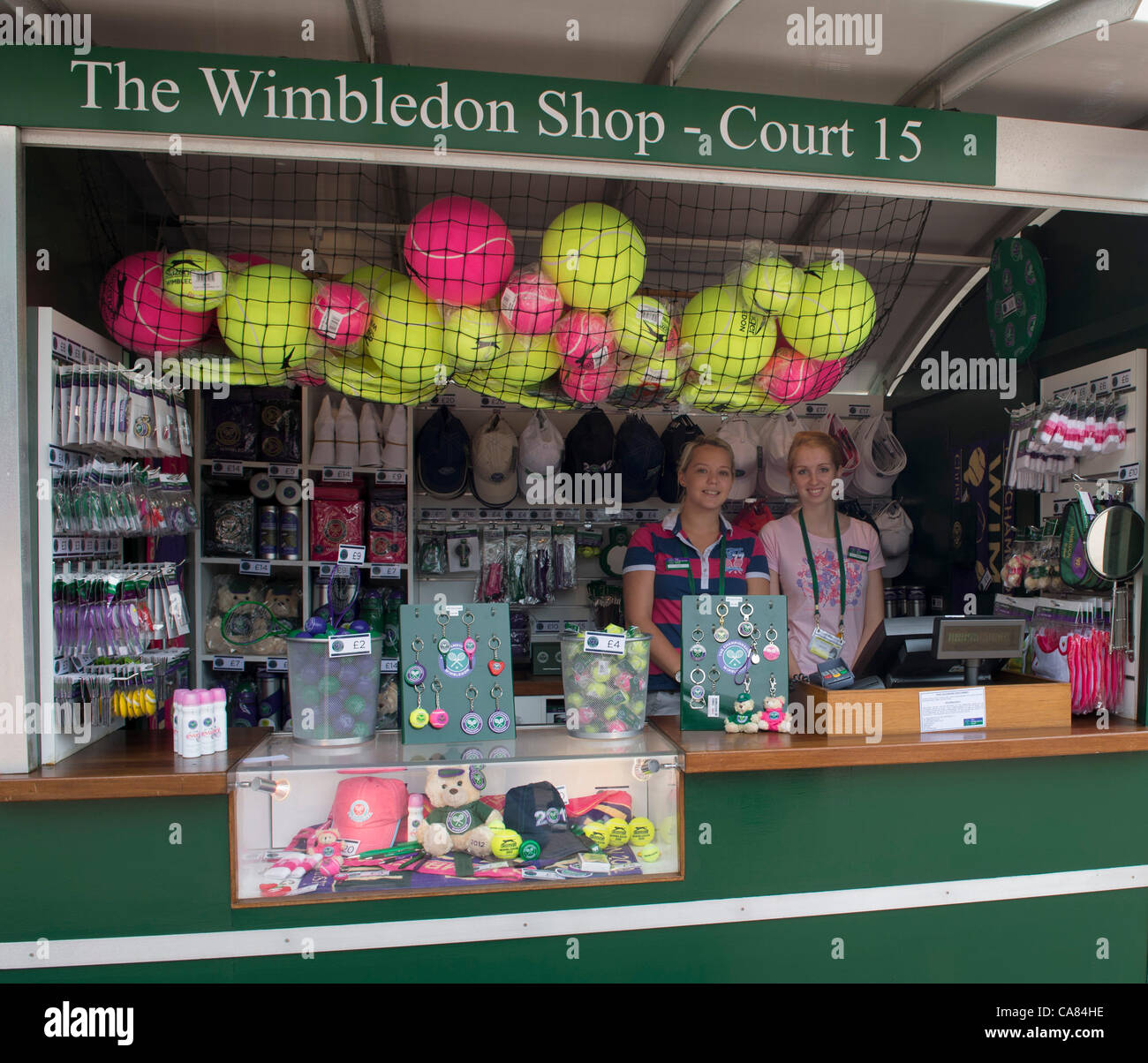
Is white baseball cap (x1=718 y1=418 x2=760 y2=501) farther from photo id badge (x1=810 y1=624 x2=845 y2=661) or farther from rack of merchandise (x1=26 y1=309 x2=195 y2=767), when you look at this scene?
rack of merchandise (x1=26 y1=309 x2=195 y2=767)

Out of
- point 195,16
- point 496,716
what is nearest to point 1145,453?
point 496,716

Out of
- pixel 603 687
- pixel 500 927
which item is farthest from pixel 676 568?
pixel 500 927

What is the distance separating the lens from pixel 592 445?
13.8 ft

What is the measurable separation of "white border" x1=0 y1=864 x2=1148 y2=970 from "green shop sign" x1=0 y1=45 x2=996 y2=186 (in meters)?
2.02

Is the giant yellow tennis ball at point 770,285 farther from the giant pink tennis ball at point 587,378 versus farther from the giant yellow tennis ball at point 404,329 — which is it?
the giant yellow tennis ball at point 404,329

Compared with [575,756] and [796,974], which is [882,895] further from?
[575,756]

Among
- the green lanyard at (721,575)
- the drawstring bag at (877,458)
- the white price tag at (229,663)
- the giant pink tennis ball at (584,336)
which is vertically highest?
the giant pink tennis ball at (584,336)

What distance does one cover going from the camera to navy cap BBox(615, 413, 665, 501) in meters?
4.22

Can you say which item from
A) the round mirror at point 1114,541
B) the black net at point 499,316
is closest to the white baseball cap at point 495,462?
the black net at point 499,316

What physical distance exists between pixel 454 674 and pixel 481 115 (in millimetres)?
1510

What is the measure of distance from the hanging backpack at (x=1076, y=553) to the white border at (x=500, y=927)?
0.94 m

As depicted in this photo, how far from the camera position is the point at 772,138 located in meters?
2.33

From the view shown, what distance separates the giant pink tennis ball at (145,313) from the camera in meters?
2.35

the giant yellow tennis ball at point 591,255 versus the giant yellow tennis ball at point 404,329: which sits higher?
the giant yellow tennis ball at point 591,255
